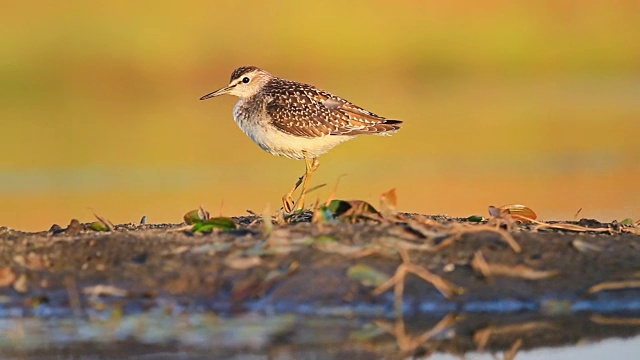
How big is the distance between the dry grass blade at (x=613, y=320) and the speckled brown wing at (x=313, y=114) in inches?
245

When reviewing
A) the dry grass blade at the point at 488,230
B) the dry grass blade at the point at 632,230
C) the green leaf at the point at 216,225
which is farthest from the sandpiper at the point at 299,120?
the dry grass blade at the point at 488,230

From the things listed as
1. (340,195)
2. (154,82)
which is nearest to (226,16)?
(154,82)

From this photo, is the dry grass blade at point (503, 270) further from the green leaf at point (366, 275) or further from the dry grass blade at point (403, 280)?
the green leaf at point (366, 275)

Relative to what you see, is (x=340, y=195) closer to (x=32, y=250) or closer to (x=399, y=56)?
(x=32, y=250)

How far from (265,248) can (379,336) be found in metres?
1.36

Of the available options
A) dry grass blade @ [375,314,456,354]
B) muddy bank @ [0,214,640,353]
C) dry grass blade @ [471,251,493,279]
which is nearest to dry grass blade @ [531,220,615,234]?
muddy bank @ [0,214,640,353]

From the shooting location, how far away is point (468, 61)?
35312 millimetres

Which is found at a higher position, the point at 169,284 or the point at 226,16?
the point at 226,16

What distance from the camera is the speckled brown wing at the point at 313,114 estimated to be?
46.1 ft

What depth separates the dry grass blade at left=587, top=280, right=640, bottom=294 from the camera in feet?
27.9

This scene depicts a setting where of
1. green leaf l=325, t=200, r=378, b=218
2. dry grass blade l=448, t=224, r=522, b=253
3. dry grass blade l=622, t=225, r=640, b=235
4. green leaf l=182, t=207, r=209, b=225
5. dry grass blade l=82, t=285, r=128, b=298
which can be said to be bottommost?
dry grass blade l=82, t=285, r=128, b=298

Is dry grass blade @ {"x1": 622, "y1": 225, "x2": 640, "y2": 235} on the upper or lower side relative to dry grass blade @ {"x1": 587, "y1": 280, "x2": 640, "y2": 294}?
upper

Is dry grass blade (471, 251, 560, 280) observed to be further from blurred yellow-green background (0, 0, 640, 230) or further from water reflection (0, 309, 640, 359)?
blurred yellow-green background (0, 0, 640, 230)

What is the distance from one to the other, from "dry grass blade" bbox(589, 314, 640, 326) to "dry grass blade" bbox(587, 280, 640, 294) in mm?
252
